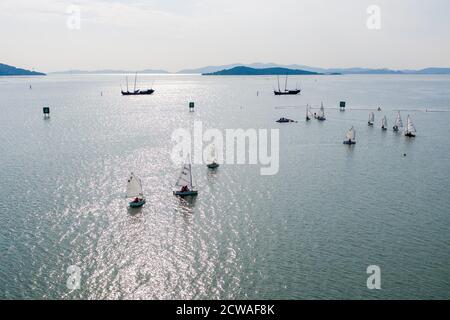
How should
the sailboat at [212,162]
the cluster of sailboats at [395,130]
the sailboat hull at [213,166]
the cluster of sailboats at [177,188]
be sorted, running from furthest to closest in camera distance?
the cluster of sailboats at [395,130], the sailboat at [212,162], the sailboat hull at [213,166], the cluster of sailboats at [177,188]

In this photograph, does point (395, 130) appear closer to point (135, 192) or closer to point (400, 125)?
point (400, 125)

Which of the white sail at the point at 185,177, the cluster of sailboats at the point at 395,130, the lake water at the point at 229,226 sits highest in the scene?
the cluster of sailboats at the point at 395,130

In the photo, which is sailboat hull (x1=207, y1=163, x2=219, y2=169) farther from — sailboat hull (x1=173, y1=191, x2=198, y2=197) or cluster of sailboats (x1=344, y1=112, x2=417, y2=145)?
cluster of sailboats (x1=344, y1=112, x2=417, y2=145)

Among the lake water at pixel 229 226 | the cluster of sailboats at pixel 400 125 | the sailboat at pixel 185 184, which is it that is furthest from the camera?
the cluster of sailboats at pixel 400 125

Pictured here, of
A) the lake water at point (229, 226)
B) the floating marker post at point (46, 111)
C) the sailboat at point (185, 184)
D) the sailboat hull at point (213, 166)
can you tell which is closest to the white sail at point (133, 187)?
the lake water at point (229, 226)

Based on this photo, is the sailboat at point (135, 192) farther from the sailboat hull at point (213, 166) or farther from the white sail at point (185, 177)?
the sailboat hull at point (213, 166)

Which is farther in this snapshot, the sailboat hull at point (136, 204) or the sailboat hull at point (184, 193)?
the sailboat hull at point (184, 193)

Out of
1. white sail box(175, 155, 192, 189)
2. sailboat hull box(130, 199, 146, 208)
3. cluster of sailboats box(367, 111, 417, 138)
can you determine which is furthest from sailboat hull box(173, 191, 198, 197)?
cluster of sailboats box(367, 111, 417, 138)

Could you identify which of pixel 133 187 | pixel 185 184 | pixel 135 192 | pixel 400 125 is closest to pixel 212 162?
pixel 185 184
